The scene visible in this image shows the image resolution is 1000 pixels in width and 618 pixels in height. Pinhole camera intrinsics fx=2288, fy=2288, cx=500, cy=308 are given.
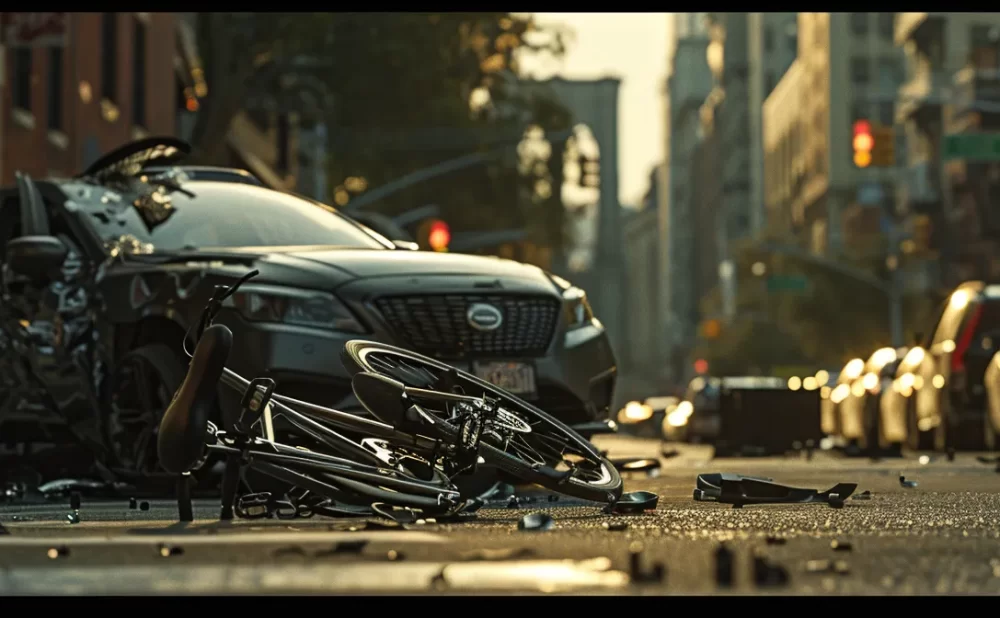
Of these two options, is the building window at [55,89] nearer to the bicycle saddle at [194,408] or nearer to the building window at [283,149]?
the bicycle saddle at [194,408]

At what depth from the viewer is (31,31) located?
2658cm

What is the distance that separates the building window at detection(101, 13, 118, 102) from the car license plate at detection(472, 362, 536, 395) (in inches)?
1019

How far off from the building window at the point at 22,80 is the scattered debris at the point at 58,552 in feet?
77.0

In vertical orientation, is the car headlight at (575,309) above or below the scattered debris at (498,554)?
above

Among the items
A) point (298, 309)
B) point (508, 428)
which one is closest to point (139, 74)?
point (298, 309)

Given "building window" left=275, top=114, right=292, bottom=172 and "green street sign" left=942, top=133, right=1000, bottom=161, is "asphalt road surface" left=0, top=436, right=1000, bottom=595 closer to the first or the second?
"green street sign" left=942, top=133, right=1000, bottom=161

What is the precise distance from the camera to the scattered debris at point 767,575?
592 cm

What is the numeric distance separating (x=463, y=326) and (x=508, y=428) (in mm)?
1834

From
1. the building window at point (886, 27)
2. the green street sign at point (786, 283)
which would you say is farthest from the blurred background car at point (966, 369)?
the building window at point (886, 27)

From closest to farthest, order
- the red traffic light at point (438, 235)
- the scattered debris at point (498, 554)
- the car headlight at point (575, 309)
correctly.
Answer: the scattered debris at point (498, 554) → the car headlight at point (575, 309) → the red traffic light at point (438, 235)

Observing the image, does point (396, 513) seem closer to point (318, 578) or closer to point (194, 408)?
point (194, 408)

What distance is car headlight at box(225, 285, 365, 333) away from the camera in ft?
34.3

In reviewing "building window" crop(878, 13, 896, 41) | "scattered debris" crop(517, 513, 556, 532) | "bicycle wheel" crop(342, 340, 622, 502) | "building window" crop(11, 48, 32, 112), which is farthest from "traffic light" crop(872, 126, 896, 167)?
"building window" crop(878, 13, 896, 41)

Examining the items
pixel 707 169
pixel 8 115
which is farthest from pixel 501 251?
pixel 707 169
